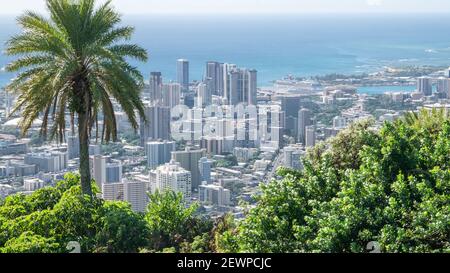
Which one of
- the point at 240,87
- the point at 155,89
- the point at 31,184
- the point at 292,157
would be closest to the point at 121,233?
the point at 31,184

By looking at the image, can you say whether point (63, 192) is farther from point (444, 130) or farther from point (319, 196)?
point (444, 130)

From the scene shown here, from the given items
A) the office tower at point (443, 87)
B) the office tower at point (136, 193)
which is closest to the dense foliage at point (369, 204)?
the office tower at point (136, 193)

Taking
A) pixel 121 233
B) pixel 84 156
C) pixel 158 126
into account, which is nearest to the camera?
pixel 121 233

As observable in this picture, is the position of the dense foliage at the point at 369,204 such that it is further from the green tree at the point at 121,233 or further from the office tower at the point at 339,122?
the office tower at the point at 339,122

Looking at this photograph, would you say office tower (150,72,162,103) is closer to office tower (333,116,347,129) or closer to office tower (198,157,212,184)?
office tower (333,116,347,129)

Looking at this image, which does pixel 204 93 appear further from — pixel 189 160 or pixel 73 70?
pixel 73 70

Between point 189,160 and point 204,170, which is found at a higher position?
point 189,160
